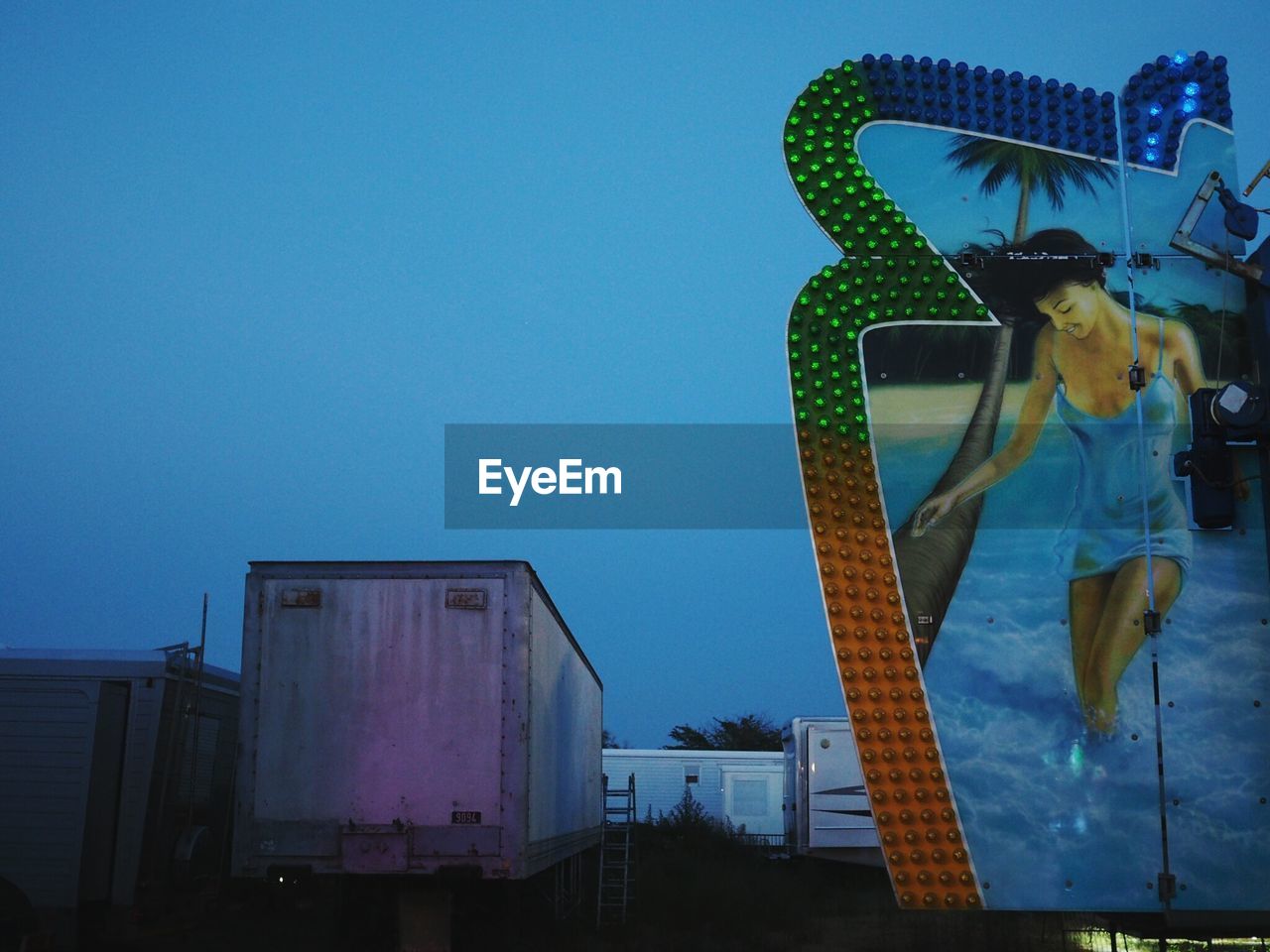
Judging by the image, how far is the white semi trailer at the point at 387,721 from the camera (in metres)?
10.7

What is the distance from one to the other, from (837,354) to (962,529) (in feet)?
3.51

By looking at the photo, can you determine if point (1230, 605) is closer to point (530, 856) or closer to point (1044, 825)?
point (1044, 825)

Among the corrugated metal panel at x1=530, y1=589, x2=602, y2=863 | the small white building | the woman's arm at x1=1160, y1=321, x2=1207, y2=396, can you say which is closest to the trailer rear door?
the corrugated metal panel at x1=530, y1=589, x2=602, y2=863

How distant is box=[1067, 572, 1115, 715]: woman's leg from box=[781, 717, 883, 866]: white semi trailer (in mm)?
19700

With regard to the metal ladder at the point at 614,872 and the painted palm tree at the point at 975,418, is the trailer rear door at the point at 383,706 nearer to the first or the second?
the painted palm tree at the point at 975,418

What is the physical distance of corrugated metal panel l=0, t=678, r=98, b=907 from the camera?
12812mm

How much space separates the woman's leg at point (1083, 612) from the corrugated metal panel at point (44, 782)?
1042 centimetres

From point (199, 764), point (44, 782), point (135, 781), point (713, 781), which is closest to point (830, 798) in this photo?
point (713, 781)

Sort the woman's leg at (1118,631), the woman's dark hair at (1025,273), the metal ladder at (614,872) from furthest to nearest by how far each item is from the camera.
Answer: the metal ladder at (614,872) < the woman's dark hair at (1025,273) < the woman's leg at (1118,631)

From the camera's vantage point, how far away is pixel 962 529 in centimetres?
641

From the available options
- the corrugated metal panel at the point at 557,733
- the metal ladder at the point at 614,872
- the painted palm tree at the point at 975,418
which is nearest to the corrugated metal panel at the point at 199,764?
the corrugated metal panel at the point at 557,733

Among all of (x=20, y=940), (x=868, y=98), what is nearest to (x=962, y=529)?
→ (x=868, y=98)

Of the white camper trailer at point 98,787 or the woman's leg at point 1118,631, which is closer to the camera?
the woman's leg at point 1118,631

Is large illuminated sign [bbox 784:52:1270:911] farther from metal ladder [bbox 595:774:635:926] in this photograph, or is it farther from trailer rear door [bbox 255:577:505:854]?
metal ladder [bbox 595:774:635:926]
